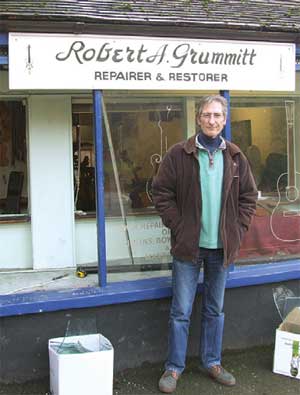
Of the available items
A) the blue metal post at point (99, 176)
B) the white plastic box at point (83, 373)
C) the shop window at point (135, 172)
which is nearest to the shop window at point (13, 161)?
the shop window at point (135, 172)

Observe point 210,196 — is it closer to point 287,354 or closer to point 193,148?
point 193,148

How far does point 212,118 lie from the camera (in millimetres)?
3551

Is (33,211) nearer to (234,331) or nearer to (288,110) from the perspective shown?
(234,331)

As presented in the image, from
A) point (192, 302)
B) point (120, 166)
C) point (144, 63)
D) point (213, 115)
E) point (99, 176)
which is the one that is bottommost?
point (192, 302)

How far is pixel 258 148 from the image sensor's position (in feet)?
18.2

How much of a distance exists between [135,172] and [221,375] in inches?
83.0

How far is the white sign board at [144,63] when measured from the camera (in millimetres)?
3834

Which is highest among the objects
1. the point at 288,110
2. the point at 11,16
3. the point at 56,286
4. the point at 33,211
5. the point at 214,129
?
the point at 11,16

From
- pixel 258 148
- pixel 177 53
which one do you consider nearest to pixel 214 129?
pixel 177 53

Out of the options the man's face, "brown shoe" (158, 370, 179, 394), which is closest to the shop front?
"brown shoe" (158, 370, 179, 394)

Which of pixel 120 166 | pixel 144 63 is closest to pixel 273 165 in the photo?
pixel 120 166

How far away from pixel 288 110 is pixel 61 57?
2.81 m

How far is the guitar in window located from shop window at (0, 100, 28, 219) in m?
2.62

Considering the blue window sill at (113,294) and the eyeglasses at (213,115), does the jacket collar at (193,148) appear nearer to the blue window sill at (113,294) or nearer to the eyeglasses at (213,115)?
the eyeglasses at (213,115)
